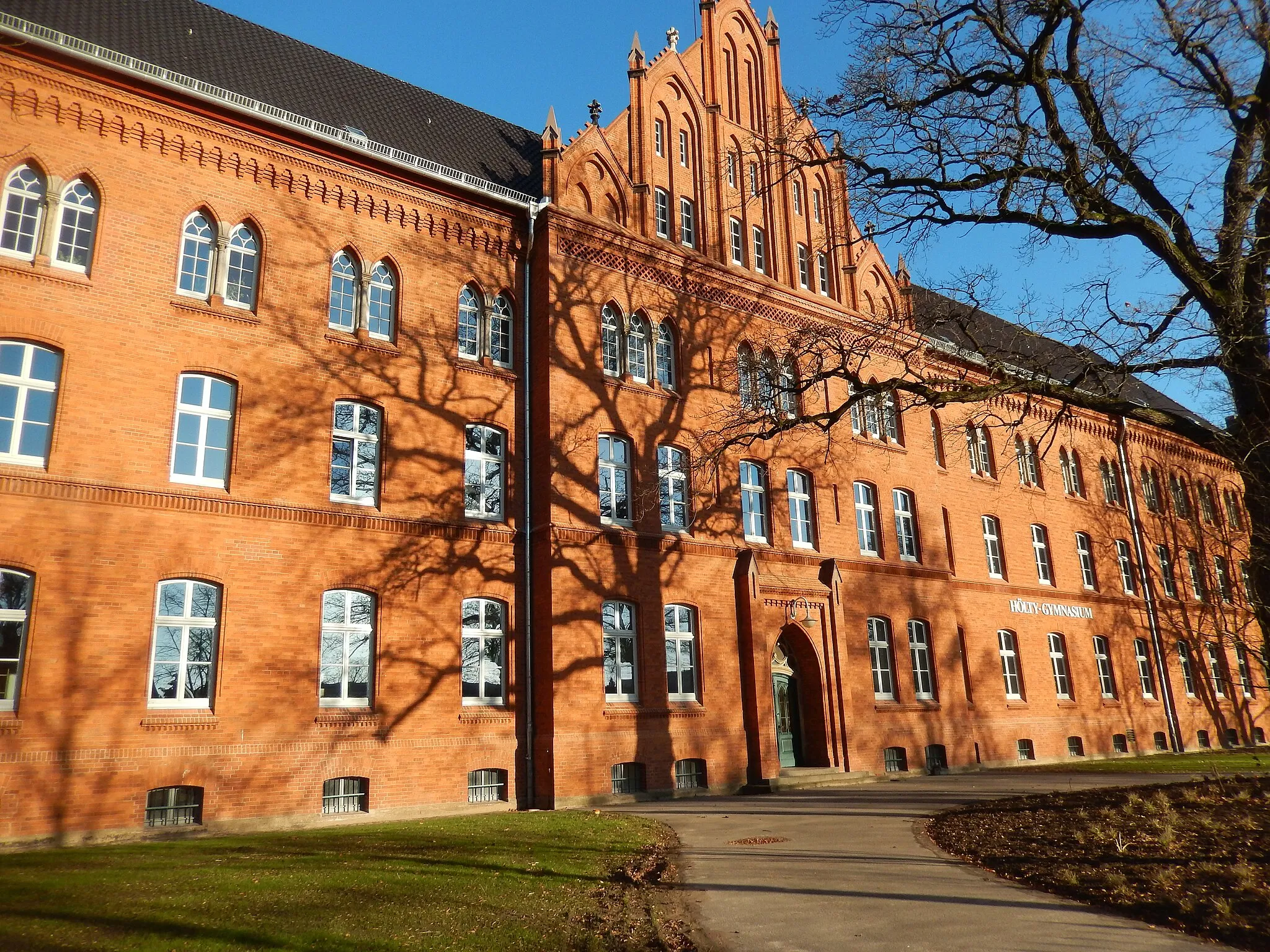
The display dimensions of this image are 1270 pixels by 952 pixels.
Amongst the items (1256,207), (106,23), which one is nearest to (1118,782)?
(1256,207)

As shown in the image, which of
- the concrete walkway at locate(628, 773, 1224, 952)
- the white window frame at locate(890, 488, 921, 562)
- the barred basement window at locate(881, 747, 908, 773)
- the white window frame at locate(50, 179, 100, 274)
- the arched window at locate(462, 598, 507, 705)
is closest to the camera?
the concrete walkway at locate(628, 773, 1224, 952)

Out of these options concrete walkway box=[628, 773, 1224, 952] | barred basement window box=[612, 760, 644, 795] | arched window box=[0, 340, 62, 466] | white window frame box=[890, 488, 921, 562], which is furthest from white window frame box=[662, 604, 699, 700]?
arched window box=[0, 340, 62, 466]

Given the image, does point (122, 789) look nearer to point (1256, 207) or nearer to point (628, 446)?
point (628, 446)

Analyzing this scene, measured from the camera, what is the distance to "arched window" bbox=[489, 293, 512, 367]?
58.9 feet

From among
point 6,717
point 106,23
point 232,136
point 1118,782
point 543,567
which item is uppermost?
point 106,23

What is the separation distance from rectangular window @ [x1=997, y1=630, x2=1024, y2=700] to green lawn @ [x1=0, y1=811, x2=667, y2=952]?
17.6 metres

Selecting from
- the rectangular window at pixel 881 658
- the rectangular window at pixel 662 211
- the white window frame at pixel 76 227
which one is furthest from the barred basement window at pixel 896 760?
the white window frame at pixel 76 227

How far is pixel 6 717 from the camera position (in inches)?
463

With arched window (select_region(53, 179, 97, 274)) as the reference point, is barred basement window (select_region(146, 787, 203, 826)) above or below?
below

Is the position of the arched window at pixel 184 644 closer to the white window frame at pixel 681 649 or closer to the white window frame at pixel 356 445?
the white window frame at pixel 356 445

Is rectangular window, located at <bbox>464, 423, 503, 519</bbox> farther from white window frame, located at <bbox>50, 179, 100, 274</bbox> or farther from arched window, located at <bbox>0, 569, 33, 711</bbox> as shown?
arched window, located at <bbox>0, 569, 33, 711</bbox>

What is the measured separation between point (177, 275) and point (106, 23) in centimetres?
509

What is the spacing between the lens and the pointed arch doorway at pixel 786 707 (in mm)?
19906

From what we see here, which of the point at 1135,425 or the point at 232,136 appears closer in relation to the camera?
the point at 232,136
